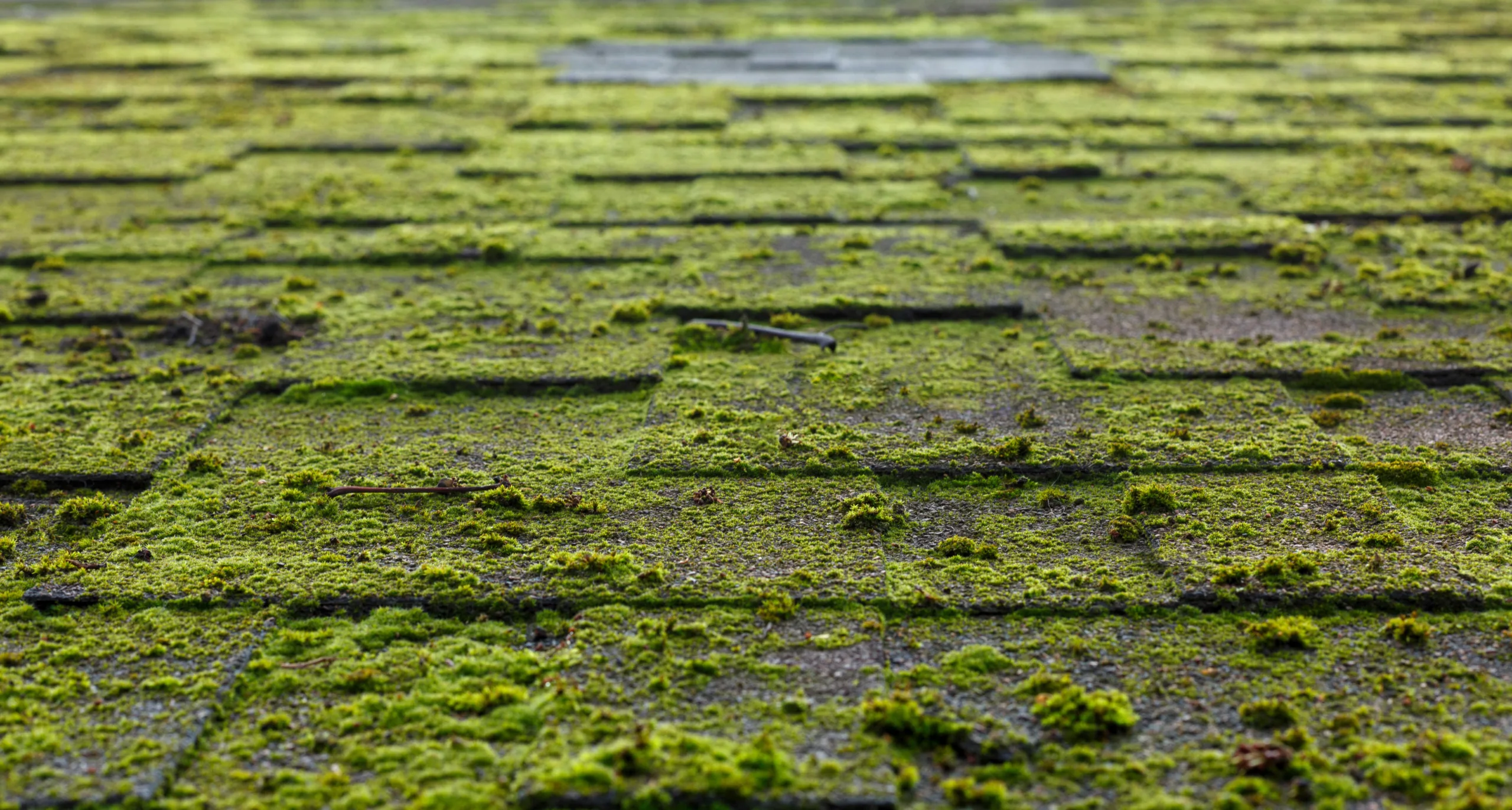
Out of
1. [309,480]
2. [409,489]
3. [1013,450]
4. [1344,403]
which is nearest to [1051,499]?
[1013,450]

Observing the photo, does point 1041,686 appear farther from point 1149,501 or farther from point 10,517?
point 10,517

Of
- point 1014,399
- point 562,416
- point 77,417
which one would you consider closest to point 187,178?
point 77,417

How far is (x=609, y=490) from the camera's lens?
132 inches

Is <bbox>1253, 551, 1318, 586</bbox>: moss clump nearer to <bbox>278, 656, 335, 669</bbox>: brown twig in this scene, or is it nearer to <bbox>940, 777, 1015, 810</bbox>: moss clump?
<bbox>940, 777, 1015, 810</bbox>: moss clump

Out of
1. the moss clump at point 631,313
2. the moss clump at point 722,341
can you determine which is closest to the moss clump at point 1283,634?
the moss clump at point 722,341

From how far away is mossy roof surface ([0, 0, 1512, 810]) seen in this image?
235cm

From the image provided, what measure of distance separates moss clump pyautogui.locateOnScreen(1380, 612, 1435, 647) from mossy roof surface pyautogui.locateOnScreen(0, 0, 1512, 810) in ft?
0.04

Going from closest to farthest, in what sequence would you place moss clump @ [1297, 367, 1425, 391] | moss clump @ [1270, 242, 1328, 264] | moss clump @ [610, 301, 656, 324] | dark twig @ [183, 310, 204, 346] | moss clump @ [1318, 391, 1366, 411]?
moss clump @ [1318, 391, 1366, 411] → moss clump @ [1297, 367, 1425, 391] → dark twig @ [183, 310, 204, 346] → moss clump @ [610, 301, 656, 324] → moss clump @ [1270, 242, 1328, 264]

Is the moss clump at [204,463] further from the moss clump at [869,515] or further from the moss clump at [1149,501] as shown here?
the moss clump at [1149,501]

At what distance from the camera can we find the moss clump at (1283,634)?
262 centimetres

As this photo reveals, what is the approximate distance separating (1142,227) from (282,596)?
4105 millimetres

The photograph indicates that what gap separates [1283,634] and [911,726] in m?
0.87

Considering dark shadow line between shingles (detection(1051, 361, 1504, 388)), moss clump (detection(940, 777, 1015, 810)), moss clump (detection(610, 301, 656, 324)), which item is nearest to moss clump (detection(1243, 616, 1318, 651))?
moss clump (detection(940, 777, 1015, 810))

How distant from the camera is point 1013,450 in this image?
3.46 meters
